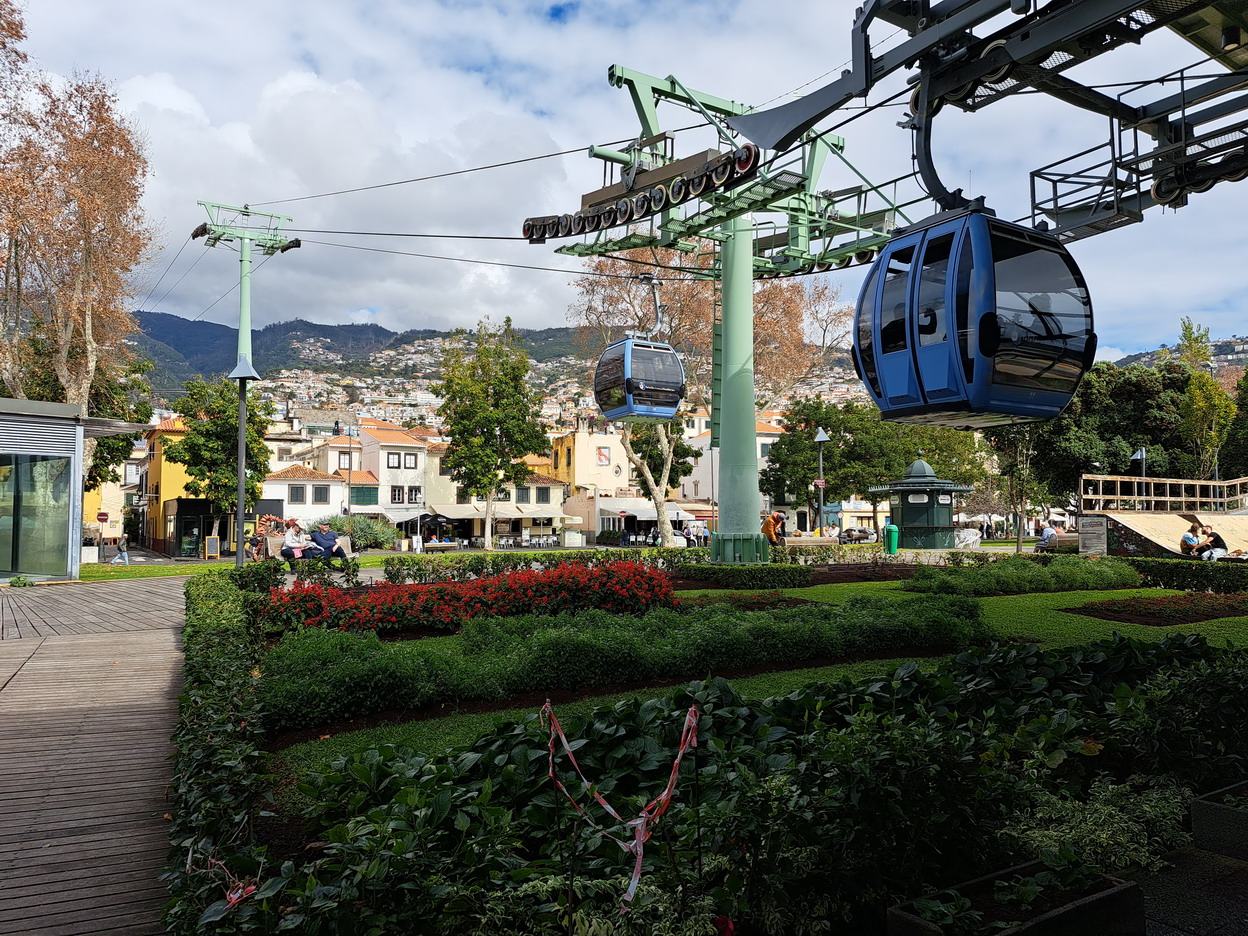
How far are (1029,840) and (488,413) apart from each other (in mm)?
40718

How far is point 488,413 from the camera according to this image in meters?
42.9

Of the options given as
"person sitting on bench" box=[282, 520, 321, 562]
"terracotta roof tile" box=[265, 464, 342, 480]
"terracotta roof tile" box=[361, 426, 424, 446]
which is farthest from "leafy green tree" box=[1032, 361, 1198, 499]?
"terracotta roof tile" box=[265, 464, 342, 480]

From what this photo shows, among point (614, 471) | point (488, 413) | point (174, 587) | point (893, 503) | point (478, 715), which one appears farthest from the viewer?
point (614, 471)

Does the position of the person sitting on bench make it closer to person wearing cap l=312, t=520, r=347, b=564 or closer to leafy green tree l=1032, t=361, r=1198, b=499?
person wearing cap l=312, t=520, r=347, b=564

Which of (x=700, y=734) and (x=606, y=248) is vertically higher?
(x=606, y=248)

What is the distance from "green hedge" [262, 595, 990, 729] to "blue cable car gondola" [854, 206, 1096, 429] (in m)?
4.01

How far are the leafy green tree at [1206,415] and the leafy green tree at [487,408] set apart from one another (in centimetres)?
3053

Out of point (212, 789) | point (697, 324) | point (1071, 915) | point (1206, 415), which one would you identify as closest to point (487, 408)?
point (697, 324)

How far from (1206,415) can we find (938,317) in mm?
38518

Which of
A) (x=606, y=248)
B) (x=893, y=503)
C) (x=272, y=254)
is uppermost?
(x=272, y=254)

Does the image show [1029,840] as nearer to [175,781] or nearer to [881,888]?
[881,888]

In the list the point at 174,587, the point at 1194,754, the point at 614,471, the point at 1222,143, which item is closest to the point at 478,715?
the point at 1194,754

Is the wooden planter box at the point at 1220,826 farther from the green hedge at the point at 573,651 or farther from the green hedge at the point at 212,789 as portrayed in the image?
the green hedge at the point at 573,651

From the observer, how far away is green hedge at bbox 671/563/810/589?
18938 mm
